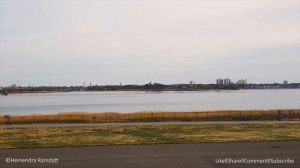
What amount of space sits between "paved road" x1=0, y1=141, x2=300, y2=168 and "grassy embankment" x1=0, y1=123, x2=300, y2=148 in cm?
208

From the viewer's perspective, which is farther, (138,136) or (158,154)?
(138,136)

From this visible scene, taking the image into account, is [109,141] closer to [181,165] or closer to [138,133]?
[138,133]

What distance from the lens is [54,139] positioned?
29.0 m

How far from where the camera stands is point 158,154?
865 inches

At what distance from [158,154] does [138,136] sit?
869 cm

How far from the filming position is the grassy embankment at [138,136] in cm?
2709

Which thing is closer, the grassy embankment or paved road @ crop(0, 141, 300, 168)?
paved road @ crop(0, 141, 300, 168)

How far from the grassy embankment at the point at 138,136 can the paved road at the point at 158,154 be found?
2.08m

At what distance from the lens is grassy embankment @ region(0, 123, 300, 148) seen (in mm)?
27094

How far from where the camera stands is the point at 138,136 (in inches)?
1203

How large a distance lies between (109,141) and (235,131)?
1138 cm

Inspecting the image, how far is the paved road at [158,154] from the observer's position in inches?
749

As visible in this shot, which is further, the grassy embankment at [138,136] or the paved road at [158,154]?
Answer: the grassy embankment at [138,136]

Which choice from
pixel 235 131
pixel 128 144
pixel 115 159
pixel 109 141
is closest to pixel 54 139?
pixel 109 141
